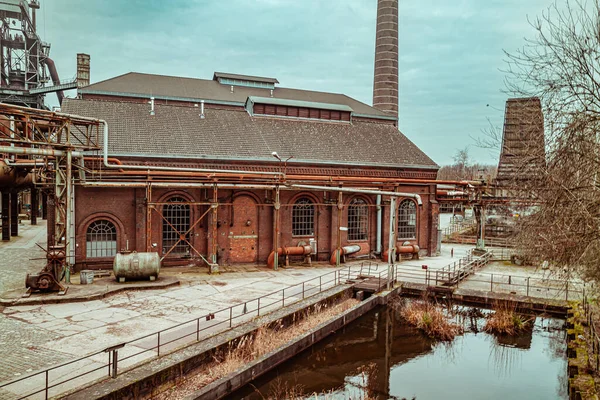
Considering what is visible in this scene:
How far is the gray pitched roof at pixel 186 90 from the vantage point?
29.7 meters

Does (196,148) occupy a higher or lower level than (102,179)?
higher

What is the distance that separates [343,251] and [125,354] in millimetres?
14665

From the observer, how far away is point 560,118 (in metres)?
8.61

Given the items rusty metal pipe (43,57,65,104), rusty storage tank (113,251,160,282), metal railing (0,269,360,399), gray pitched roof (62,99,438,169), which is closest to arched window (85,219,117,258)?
rusty storage tank (113,251,160,282)

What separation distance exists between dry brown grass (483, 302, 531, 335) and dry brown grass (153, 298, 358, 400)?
529cm

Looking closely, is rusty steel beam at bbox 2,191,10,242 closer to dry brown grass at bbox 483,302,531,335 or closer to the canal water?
the canal water

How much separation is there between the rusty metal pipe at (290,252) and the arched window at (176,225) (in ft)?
13.2

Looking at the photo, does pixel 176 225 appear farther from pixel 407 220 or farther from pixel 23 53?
pixel 23 53

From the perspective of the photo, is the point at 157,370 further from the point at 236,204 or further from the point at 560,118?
the point at 236,204

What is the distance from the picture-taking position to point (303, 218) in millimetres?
23500

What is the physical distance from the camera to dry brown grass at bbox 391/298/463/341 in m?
14.5

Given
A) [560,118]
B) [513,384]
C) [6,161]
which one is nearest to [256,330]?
[513,384]

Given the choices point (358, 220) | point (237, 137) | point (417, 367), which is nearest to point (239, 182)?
point (237, 137)

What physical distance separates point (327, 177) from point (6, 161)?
14.7 meters
